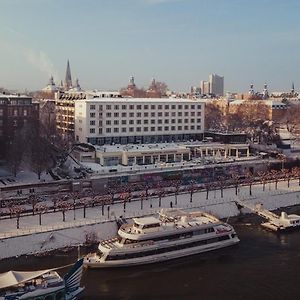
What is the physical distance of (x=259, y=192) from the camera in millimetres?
37688

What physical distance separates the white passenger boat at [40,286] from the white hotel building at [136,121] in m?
29.3

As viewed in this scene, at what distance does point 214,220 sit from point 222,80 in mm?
167761

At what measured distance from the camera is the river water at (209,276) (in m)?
21.5

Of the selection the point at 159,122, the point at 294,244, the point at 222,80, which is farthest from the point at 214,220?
the point at 222,80

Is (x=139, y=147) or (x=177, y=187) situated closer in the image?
(x=177, y=187)

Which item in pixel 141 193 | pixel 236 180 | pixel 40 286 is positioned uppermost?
pixel 236 180

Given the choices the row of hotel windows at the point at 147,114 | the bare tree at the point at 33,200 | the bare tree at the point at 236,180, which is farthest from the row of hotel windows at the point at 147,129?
the bare tree at the point at 33,200

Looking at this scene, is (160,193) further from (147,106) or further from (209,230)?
(147,106)

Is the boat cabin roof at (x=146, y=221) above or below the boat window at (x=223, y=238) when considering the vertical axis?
above

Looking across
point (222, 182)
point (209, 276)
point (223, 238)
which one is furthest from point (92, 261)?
point (222, 182)

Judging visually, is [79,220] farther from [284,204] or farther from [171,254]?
[284,204]

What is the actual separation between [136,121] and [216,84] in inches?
5538

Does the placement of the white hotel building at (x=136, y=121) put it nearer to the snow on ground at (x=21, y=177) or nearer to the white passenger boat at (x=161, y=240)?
the snow on ground at (x=21, y=177)

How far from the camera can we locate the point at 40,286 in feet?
64.5
